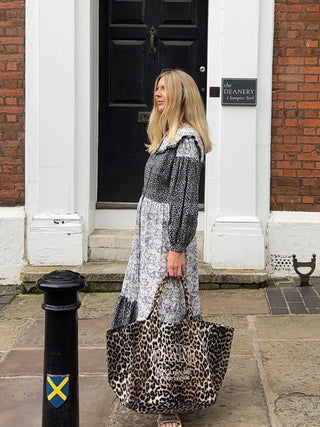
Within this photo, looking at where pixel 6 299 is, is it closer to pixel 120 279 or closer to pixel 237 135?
pixel 120 279

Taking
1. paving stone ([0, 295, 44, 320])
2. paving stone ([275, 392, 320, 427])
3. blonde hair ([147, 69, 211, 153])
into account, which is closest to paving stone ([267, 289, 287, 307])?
paving stone ([0, 295, 44, 320])

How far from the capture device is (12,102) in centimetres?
730

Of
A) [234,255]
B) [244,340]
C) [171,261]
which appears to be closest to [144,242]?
[171,261]

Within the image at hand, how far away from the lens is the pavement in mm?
4227

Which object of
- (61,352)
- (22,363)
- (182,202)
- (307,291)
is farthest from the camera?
(307,291)

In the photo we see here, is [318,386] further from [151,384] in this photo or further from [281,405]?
[151,384]

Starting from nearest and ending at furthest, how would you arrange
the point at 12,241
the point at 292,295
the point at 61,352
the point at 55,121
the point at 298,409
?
the point at 61,352, the point at 298,409, the point at 292,295, the point at 55,121, the point at 12,241

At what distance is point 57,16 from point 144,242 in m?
3.80

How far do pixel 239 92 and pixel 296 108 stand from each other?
1.88 feet

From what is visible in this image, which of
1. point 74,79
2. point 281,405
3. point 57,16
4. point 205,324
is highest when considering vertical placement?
point 57,16

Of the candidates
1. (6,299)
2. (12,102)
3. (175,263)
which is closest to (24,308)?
(6,299)

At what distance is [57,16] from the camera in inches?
282

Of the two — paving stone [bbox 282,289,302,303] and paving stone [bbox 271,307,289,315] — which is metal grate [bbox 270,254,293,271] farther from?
paving stone [bbox 271,307,289,315]

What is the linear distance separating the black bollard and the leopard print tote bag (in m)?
0.39
